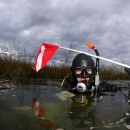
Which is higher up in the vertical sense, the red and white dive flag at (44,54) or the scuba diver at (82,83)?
the red and white dive flag at (44,54)

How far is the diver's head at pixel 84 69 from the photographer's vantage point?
824 cm

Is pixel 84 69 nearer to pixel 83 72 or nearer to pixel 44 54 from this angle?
pixel 83 72

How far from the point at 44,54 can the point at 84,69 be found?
137 centimetres

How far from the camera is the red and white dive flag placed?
7609 mm

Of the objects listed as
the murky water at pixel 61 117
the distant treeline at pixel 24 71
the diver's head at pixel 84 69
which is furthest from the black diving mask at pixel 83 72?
the distant treeline at pixel 24 71

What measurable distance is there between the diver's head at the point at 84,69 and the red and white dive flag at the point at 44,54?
3.77 feet

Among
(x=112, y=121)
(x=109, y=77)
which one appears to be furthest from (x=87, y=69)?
(x=109, y=77)

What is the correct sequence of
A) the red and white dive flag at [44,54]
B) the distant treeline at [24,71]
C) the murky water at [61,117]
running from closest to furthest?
the murky water at [61,117], the red and white dive flag at [44,54], the distant treeline at [24,71]

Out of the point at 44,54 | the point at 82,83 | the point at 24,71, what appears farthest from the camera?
the point at 24,71

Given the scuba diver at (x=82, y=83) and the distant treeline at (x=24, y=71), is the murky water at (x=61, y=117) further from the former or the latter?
the distant treeline at (x=24, y=71)

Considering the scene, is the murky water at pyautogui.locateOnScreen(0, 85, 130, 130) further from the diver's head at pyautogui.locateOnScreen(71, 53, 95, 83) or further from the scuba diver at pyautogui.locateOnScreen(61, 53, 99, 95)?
the diver's head at pyautogui.locateOnScreen(71, 53, 95, 83)

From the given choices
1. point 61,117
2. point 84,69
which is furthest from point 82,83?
point 61,117

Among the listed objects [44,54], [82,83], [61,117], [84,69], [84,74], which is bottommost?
[61,117]

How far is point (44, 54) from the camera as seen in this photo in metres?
7.66
